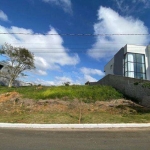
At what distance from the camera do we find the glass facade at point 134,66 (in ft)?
89.5

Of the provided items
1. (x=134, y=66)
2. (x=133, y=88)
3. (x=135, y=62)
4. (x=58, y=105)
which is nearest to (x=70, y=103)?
(x=58, y=105)

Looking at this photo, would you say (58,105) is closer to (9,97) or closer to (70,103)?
(70,103)

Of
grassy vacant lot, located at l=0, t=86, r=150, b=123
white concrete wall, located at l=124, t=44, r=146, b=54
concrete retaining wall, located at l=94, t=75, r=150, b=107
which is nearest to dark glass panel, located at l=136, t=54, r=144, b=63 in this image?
white concrete wall, located at l=124, t=44, r=146, b=54

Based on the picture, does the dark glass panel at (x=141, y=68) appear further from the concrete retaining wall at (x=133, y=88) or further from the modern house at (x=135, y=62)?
the concrete retaining wall at (x=133, y=88)

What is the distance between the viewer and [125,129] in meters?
7.23

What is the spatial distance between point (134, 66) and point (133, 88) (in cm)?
1221

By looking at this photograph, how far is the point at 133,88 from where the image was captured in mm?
16297

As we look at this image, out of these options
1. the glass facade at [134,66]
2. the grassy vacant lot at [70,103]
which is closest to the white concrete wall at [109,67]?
the glass facade at [134,66]
